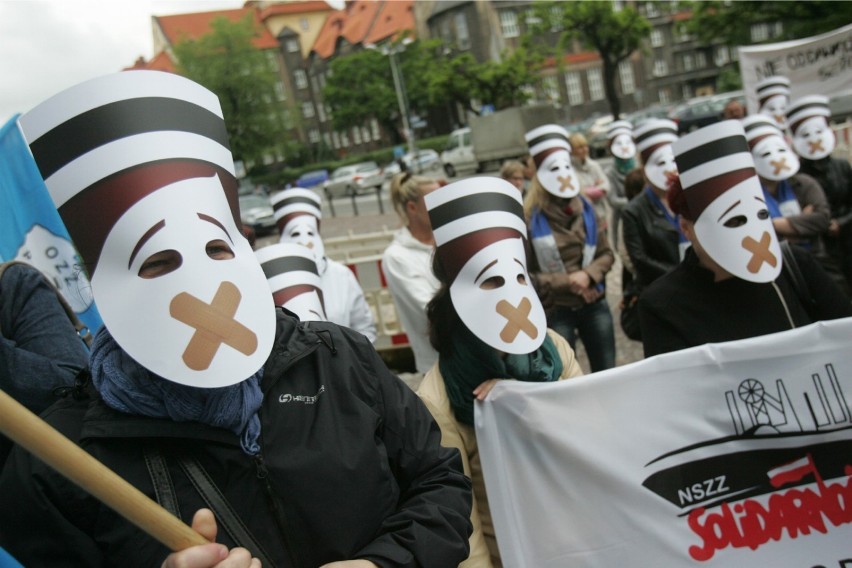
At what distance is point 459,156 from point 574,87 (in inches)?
1338

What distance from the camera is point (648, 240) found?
425 cm

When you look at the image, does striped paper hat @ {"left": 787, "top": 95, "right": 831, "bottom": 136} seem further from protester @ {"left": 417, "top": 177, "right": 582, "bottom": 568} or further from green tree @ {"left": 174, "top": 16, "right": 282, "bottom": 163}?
green tree @ {"left": 174, "top": 16, "right": 282, "bottom": 163}

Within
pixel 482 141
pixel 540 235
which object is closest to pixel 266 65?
pixel 482 141

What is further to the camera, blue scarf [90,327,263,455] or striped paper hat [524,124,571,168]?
striped paper hat [524,124,571,168]

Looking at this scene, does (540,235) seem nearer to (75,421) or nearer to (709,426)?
(709,426)

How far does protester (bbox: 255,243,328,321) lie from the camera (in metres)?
3.04

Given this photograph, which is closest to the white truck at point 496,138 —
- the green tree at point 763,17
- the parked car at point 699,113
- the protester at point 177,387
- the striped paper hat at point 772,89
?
the parked car at point 699,113

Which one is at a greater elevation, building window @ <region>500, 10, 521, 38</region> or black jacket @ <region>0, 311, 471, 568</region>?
building window @ <region>500, 10, 521, 38</region>

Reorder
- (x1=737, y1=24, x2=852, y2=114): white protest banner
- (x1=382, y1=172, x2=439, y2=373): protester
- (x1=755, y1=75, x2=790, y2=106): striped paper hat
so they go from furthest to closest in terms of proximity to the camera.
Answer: (x1=737, y1=24, x2=852, y2=114): white protest banner
(x1=755, y1=75, x2=790, y2=106): striped paper hat
(x1=382, y1=172, x2=439, y2=373): protester

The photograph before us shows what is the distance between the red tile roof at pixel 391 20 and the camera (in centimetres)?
6425

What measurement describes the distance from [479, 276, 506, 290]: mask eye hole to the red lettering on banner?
3.21ft

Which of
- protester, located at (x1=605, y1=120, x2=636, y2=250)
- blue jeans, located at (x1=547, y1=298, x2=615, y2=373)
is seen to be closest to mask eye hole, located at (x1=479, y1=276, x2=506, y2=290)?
blue jeans, located at (x1=547, y1=298, x2=615, y2=373)

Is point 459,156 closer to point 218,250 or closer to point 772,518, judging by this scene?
point 772,518

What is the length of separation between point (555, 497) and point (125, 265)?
5.29 ft
